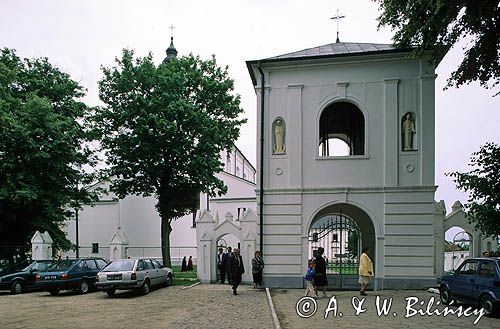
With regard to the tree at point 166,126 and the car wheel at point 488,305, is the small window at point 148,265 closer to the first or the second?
the tree at point 166,126

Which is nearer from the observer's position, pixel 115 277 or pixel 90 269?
pixel 115 277

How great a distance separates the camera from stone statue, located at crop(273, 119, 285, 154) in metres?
20.7

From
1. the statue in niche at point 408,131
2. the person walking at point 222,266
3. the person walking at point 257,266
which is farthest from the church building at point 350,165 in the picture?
the person walking at point 222,266

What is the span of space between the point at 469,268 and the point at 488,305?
5.43 ft

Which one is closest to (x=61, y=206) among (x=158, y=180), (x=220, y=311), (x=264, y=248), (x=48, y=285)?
(x=158, y=180)

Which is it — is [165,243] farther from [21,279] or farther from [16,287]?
[16,287]

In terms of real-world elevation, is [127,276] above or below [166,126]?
below

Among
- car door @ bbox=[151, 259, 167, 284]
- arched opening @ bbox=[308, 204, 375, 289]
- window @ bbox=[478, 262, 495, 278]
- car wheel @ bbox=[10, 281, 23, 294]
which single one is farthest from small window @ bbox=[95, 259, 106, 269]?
window @ bbox=[478, 262, 495, 278]

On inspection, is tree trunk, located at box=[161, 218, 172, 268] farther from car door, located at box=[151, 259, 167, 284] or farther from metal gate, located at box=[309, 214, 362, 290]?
metal gate, located at box=[309, 214, 362, 290]

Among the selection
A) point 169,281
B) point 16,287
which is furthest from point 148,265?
point 16,287

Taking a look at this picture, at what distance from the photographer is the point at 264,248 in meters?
20.3

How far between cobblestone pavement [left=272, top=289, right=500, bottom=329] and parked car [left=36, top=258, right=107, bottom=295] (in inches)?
335

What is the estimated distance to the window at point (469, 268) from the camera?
14234 millimetres

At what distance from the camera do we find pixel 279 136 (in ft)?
67.9
